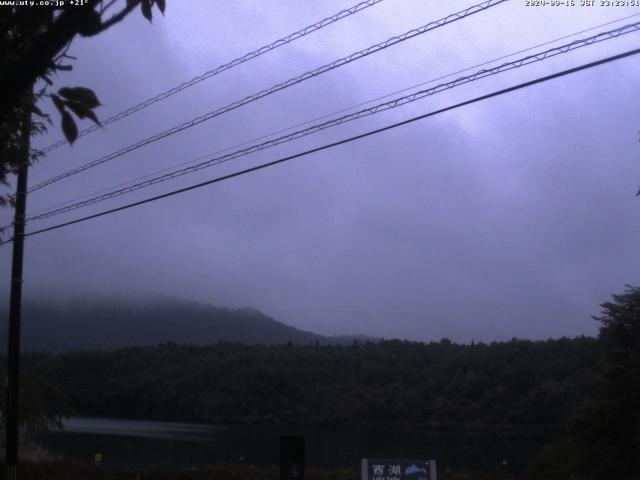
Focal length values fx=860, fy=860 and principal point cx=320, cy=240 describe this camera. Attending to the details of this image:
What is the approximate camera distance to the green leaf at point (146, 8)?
5.57m

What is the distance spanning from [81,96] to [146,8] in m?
0.80

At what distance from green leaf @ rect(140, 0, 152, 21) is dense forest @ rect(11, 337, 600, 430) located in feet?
115

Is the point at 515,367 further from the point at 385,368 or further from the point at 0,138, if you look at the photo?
the point at 0,138

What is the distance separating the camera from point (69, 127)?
5.85 m

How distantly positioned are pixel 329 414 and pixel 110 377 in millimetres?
12247

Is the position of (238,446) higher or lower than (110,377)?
lower

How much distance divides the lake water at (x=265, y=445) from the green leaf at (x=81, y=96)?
79.2 feet

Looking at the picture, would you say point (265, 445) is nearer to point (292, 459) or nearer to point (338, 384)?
point (338, 384)

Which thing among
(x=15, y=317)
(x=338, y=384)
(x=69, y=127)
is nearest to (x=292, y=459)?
(x=15, y=317)

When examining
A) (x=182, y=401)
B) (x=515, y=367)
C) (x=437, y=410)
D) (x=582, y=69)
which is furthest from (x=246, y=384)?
(x=582, y=69)

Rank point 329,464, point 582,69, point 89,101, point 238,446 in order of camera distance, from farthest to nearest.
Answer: point 238,446 < point 329,464 < point 582,69 < point 89,101

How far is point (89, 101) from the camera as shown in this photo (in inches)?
232

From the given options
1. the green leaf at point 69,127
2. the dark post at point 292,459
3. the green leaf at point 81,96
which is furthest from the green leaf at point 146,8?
the dark post at point 292,459

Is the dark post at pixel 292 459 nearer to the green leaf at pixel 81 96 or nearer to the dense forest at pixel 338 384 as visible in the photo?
the green leaf at pixel 81 96
